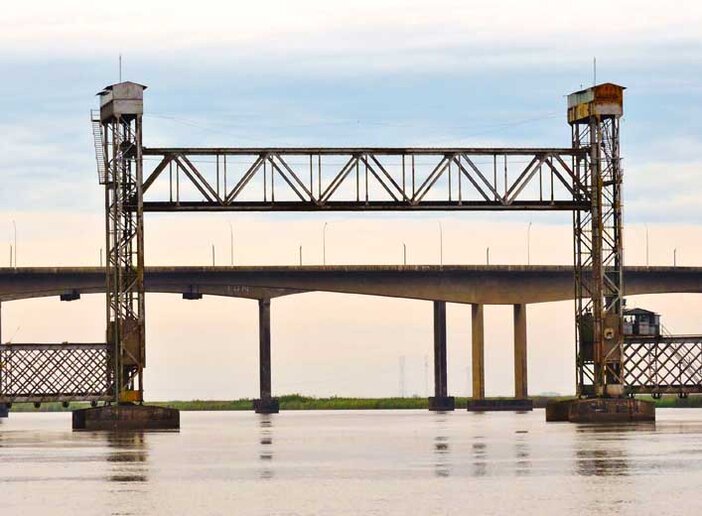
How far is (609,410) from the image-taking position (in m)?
85.1

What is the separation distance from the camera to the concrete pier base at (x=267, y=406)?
471 feet

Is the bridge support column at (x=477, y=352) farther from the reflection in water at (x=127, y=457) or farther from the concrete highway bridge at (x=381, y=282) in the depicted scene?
the reflection in water at (x=127, y=457)

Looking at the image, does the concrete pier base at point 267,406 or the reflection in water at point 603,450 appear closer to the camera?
the reflection in water at point 603,450

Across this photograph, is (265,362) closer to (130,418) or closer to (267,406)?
(267,406)

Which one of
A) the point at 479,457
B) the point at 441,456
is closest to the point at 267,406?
the point at 441,456

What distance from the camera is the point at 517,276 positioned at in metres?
134

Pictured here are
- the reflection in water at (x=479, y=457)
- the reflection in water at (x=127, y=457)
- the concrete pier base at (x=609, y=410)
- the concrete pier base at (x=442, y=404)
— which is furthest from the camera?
the concrete pier base at (x=442, y=404)

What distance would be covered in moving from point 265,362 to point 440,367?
15152 millimetres

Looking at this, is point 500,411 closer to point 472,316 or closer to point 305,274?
point 472,316

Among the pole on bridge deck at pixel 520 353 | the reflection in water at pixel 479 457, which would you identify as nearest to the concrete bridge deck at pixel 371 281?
the pole on bridge deck at pixel 520 353

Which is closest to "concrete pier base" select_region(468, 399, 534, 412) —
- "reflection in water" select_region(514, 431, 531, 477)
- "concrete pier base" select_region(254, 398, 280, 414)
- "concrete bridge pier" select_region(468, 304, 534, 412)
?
"concrete bridge pier" select_region(468, 304, 534, 412)

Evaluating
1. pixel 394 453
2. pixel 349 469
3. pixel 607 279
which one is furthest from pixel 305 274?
pixel 349 469

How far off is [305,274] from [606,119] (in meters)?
49.7

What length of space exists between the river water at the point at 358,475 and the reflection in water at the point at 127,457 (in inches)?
2.5
